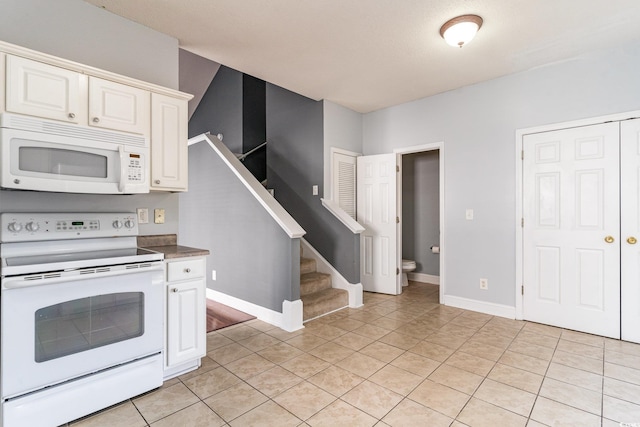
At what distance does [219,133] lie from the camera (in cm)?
645

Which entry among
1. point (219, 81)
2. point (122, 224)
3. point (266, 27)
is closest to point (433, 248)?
point (266, 27)

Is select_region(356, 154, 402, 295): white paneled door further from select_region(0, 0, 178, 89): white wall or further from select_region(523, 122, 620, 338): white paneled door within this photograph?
select_region(0, 0, 178, 89): white wall

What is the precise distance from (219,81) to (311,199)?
3849 millimetres

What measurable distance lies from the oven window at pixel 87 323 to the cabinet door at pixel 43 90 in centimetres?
113

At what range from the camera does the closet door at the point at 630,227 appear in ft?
9.11

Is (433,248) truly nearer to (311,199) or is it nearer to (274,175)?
(311,199)

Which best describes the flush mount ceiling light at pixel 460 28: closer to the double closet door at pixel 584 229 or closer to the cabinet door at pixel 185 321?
the double closet door at pixel 584 229

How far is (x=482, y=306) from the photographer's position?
3631 millimetres

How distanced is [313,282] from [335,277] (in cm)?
38

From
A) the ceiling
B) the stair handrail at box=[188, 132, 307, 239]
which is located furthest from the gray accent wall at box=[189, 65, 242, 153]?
the ceiling

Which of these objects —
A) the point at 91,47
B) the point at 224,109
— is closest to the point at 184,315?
the point at 91,47

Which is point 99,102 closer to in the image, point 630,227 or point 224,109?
point 630,227

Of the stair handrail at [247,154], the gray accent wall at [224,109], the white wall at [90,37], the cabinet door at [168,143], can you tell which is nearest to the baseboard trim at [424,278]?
the stair handrail at [247,154]

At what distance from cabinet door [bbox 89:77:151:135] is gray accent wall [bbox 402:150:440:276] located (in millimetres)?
4197
